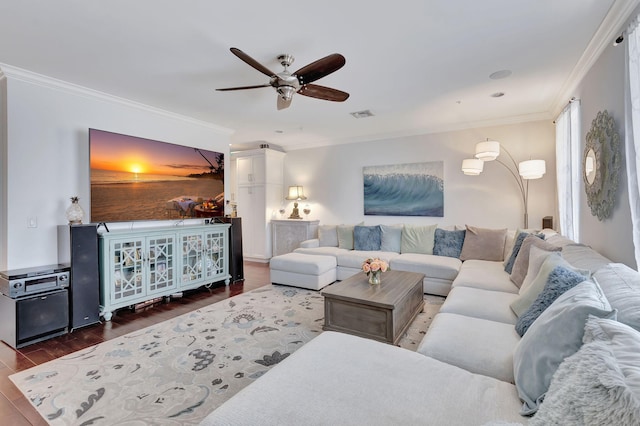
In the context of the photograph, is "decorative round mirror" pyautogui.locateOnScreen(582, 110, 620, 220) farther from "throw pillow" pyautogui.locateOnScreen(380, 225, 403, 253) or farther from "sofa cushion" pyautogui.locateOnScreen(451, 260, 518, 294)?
"throw pillow" pyautogui.locateOnScreen(380, 225, 403, 253)

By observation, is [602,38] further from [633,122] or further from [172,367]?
[172,367]

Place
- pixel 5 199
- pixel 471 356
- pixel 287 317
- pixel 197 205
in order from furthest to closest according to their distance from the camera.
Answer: pixel 197 205 < pixel 287 317 < pixel 5 199 < pixel 471 356

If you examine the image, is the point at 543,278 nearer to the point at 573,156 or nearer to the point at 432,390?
the point at 432,390

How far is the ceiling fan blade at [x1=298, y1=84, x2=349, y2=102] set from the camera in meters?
2.73

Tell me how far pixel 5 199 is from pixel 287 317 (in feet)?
9.92

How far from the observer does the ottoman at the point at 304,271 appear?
4215 millimetres

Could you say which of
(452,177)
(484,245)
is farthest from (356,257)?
(452,177)

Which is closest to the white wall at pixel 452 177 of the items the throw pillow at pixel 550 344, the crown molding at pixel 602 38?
the crown molding at pixel 602 38

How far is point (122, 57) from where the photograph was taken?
2.71 metres

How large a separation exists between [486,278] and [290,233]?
3873mm

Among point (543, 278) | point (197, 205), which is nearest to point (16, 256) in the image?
point (197, 205)

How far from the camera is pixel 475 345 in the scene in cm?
165

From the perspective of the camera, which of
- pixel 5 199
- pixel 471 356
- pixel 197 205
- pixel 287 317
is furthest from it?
pixel 197 205

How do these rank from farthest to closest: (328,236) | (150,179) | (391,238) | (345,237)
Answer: (328,236) < (345,237) < (391,238) < (150,179)
